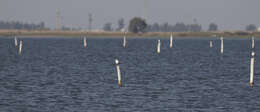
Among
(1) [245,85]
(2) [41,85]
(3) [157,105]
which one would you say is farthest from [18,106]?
(1) [245,85]

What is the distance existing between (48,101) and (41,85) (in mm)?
9405

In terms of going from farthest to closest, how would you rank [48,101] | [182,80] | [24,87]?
[182,80] < [24,87] < [48,101]

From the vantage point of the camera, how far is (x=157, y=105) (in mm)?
35125

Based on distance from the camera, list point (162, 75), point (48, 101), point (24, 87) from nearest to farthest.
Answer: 1. point (48, 101)
2. point (24, 87)
3. point (162, 75)

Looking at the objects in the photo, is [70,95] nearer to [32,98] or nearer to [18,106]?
[32,98]

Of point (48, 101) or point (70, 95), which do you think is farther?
point (70, 95)

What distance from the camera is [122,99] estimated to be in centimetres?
3784

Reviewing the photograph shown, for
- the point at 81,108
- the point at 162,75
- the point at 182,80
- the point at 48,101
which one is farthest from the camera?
the point at 162,75

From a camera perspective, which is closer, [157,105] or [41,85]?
[157,105]

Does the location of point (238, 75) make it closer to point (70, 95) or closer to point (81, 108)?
point (70, 95)

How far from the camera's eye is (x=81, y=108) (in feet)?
111

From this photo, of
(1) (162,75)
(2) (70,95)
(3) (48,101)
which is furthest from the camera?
(1) (162,75)

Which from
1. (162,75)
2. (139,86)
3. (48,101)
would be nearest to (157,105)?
(48,101)

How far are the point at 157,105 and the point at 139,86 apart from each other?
36.0 ft
